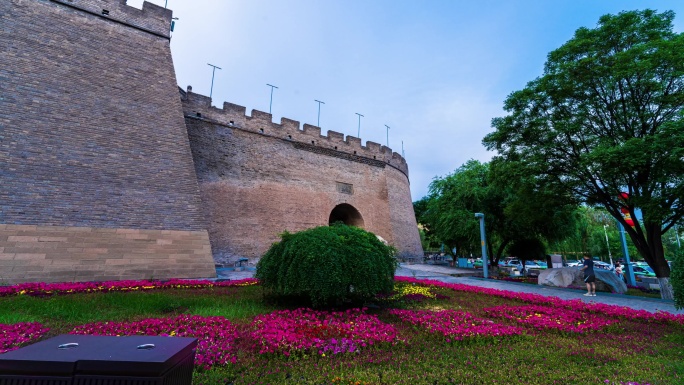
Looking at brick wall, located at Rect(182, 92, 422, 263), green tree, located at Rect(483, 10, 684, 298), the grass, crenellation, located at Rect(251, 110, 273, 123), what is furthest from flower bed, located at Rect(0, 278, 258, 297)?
crenellation, located at Rect(251, 110, 273, 123)

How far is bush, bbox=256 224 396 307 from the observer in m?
6.03

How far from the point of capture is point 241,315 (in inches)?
234

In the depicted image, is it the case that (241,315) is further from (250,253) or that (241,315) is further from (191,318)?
(250,253)

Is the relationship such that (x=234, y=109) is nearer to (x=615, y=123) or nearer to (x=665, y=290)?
(x=615, y=123)

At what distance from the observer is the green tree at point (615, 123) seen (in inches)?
343

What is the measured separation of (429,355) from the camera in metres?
3.97

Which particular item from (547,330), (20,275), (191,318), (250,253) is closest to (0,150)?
(20,275)

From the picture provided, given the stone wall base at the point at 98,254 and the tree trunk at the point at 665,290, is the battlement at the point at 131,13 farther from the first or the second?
the tree trunk at the point at 665,290

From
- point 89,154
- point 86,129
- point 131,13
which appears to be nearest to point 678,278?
point 89,154

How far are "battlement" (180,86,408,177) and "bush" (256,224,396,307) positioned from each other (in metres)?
13.5

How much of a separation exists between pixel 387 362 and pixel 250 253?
14.3m

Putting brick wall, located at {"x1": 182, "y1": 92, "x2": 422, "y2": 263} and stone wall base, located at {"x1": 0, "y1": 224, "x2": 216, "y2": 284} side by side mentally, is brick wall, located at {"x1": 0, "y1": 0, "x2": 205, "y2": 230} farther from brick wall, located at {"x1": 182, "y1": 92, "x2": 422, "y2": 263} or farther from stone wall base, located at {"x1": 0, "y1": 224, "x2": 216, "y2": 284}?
brick wall, located at {"x1": 182, "y1": 92, "x2": 422, "y2": 263}

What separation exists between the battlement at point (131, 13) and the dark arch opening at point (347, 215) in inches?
556

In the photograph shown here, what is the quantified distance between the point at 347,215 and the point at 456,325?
18309 millimetres
